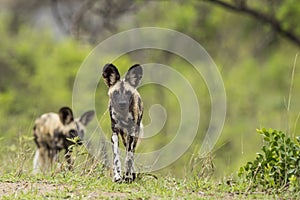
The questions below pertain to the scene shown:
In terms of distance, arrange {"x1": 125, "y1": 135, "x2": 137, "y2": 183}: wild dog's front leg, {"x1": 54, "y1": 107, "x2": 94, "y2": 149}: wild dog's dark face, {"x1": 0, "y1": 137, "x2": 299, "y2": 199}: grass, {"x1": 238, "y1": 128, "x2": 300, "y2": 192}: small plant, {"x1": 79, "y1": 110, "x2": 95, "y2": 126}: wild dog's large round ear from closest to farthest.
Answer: {"x1": 0, "y1": 137, "x2": 299, "y2": 199}: grass → {"x1": 238, "y1": 128, "x2": 300, "y2": 192}: small plant → {"x1": 125, "y1": 135, "x2": 137, "y2": 183}: wild dog's front leg → {"x1": 54, "y1": 107, "x2": 94, "y2": 149}: wild dog's dark face → {"x1": 79, "y1": 110, "x2": 95, "y2": 126}: wild dog's large round ear

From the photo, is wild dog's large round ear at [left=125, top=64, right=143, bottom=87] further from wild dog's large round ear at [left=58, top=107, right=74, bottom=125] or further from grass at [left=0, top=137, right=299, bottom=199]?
wild dog's large round ear at [left=58, top=107, right=74, bottom=125]

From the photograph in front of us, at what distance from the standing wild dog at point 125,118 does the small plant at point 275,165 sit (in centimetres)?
95

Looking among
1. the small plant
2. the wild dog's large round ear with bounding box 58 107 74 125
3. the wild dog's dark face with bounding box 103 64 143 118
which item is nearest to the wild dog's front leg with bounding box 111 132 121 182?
the wild dog's dark face with bounding box 103 64 143 118

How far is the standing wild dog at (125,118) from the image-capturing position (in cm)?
573

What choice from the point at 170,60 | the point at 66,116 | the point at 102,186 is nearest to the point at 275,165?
the point at 102,186

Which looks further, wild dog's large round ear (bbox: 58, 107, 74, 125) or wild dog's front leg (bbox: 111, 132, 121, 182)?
wild dog's large round ear (bbox: 58, 107, 74, 125)

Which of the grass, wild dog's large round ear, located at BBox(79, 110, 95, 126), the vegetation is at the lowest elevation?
the grass

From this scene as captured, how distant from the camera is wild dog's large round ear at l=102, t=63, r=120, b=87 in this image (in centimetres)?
585

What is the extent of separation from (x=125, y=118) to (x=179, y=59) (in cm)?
1364

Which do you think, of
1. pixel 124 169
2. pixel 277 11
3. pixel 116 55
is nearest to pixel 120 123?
pixel 124 169

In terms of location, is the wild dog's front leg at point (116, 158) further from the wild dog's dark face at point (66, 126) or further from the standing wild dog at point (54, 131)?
the wild dog's dark face at point (66, 126)

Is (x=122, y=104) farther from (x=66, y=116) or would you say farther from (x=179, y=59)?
(x=179, y=59)

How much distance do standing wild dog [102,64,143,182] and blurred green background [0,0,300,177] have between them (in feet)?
25.6

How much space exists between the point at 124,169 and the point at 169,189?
0.46 metres
